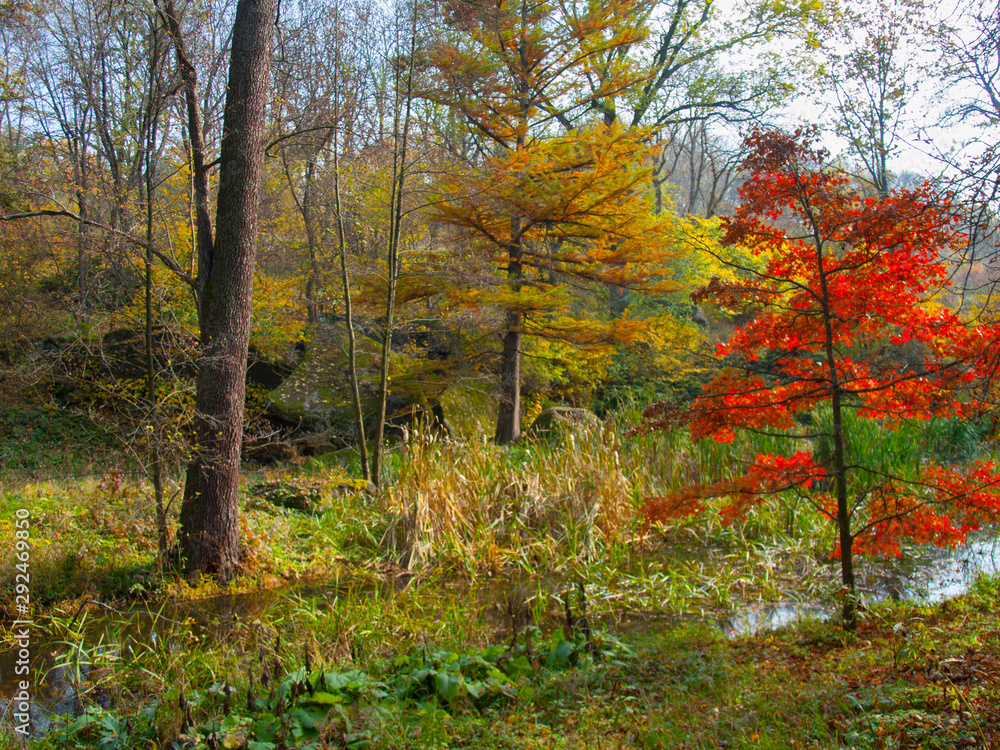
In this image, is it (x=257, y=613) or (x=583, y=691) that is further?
(x=257, y=613)

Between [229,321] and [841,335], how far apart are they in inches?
168

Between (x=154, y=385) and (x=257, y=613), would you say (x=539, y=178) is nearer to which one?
(x=154, y=385)

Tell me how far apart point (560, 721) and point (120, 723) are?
5.55 feet

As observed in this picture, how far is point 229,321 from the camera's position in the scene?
5.04 metres

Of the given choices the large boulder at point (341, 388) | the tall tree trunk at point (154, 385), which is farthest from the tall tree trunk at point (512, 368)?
the tall tree trunk at point (154, 385)

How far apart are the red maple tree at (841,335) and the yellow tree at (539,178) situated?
192 inches

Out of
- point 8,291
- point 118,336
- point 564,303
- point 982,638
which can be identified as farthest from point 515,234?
point 8,291

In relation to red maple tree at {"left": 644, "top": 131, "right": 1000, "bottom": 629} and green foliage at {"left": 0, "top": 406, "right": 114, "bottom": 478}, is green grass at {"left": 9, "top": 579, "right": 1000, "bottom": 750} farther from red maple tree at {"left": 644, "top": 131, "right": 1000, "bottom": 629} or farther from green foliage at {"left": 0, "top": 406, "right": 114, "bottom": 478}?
green foliage at {"left": 0, "top": 406, "right": 114, "bottom": 478}

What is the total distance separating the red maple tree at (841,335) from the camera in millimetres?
3316

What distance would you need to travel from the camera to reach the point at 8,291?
36.2 feet

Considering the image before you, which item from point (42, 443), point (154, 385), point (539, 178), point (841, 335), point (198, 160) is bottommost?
point (42, 443)

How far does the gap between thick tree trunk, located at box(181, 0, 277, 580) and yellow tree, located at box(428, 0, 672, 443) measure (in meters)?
3.32

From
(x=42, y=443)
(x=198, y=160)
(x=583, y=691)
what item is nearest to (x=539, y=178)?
(x=198, y=160)

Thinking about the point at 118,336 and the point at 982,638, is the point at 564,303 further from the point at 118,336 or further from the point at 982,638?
the point at 118,336
